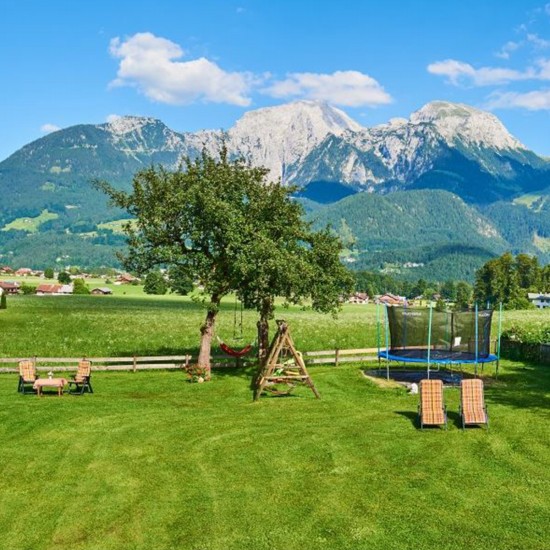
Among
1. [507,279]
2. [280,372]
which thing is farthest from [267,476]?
[507,279]

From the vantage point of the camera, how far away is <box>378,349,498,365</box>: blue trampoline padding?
2875 centimetres

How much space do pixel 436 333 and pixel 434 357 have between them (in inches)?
101

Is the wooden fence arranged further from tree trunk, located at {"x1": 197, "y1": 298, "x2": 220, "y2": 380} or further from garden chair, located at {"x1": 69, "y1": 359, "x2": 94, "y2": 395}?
garden chair, located at {"x1": 69, "y1": 359, "x2": 94, "y2": 395}

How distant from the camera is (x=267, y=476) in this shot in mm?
15133

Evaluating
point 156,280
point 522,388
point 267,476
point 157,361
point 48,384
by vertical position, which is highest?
point 156,280

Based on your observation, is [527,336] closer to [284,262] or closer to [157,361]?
[284,262]

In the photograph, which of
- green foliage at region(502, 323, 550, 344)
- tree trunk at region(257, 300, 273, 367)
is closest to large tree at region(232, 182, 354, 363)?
tree trunk at region(257, 300, 273, 367)

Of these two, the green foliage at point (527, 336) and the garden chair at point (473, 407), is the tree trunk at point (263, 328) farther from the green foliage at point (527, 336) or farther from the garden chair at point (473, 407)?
the green foliage at point (527, 336)

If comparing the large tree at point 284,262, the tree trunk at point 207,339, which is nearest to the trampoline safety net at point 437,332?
the large tree at point 284,262

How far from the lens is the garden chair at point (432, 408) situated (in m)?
19.6

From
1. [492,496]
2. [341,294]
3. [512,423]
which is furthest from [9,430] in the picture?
[341,294]

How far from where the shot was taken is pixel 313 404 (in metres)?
23.8

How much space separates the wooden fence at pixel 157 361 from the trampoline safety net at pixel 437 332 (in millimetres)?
3898

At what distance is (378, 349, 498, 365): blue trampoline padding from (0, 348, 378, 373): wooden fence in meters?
4.33
